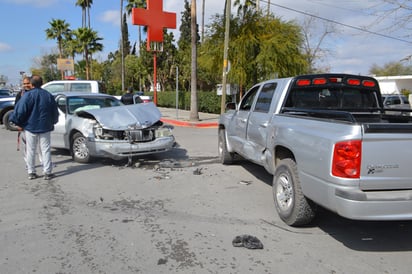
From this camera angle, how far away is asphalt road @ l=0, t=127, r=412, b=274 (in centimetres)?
364

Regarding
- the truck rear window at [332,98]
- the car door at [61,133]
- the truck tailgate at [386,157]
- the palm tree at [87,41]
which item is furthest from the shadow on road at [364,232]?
the palm tree at [87,41]

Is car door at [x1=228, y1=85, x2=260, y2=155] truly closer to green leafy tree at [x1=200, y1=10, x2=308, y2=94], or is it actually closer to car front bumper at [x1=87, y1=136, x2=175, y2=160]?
car front bumper at [x1=87, y1=136, x2=175, y2=160]

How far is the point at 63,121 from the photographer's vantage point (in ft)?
28.6

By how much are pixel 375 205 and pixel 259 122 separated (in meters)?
2.64

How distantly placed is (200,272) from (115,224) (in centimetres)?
162

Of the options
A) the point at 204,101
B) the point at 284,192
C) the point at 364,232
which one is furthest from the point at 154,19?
the point at 364,232

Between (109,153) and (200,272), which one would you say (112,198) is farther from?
(200,272)

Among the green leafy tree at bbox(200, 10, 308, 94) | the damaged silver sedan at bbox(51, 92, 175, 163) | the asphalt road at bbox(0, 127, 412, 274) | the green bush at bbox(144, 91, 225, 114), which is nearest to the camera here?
the asphalt road at bbox(0, 127, 412, 274)

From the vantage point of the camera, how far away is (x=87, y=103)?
30.3 feet

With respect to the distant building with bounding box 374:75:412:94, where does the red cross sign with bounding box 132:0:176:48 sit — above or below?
above

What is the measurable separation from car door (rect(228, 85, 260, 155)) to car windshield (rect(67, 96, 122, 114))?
3.69m

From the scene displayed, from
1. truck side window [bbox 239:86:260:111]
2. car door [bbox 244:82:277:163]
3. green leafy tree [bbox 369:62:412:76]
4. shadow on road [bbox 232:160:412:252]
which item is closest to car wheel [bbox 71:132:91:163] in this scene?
truck side window [bbox 239:86:260:111]

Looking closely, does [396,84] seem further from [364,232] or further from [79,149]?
[364,232]

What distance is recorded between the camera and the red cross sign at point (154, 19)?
22469mm
